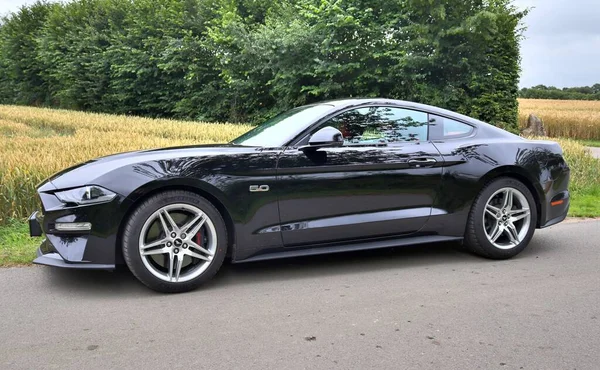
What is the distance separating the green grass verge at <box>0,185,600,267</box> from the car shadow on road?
47 cm

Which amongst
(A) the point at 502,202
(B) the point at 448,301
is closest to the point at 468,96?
(A) the point at 502,202

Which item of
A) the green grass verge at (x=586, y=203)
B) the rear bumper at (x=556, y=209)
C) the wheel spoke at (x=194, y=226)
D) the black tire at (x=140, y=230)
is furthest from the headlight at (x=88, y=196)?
the green grass verge at (x=586, y=203)

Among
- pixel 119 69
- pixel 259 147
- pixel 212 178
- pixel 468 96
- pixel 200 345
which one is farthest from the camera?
pixel 119 69

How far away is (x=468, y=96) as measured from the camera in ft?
71.9

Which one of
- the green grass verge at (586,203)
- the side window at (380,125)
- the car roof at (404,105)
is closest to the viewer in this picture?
the side window at (380,125)

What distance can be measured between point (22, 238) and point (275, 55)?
19639mm

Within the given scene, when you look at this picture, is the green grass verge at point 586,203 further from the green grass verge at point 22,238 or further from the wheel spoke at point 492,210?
the wheel spoke at point 492,210

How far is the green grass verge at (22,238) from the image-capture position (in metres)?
4.75

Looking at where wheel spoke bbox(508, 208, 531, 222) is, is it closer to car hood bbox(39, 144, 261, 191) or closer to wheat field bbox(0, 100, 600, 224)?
car hood bbox(39, 144, 261, 191)

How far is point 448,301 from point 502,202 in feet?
4.94

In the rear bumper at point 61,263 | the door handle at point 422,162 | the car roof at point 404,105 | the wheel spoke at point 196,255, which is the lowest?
the wheel spoke at point 196,255

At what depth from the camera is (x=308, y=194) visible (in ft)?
13.8

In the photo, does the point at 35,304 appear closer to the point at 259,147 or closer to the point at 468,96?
the point at 259,147

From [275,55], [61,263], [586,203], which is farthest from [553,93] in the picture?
[61,263]
